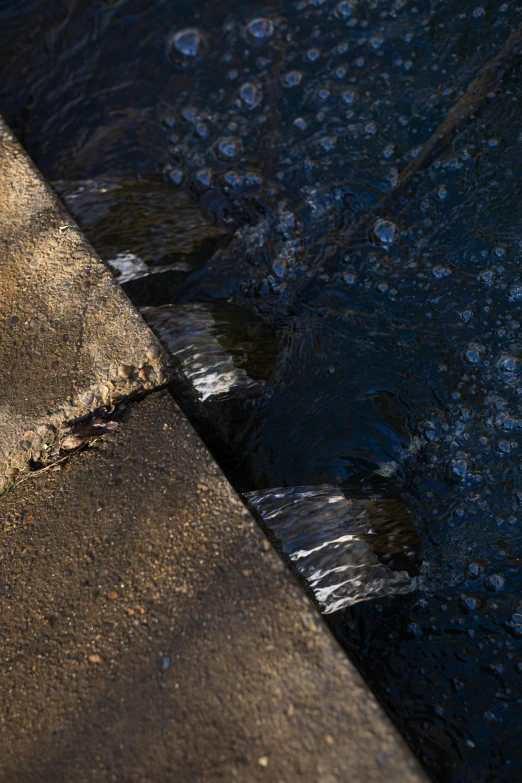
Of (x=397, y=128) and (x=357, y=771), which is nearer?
(x=357, y=771)

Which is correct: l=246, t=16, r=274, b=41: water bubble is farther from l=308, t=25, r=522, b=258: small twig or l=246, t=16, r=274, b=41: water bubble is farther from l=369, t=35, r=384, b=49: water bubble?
l=308, t=25, r=522, b=258: small twig

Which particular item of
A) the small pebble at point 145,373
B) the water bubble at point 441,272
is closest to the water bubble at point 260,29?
the water bubble at point 441,272

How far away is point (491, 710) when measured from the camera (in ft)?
5.29

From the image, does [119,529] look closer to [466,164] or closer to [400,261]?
[400,261]

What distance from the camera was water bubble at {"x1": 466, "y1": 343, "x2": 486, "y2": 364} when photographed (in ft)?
6.85

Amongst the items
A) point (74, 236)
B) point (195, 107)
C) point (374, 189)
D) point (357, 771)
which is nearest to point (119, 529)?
point (357, 771)

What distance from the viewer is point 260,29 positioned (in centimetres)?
300

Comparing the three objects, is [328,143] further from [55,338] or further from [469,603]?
[469,603]

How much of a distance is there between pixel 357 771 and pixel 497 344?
4.50 ft

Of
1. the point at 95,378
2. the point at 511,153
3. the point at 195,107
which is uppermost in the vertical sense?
the point at 195,107

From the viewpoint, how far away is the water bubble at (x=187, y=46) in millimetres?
3045

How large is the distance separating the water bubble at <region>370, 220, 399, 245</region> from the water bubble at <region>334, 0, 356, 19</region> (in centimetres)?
116

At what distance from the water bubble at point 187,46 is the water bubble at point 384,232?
4.42ft

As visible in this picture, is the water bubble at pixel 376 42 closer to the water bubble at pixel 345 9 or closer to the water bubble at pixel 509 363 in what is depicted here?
the water bubble at pixel 345 9
